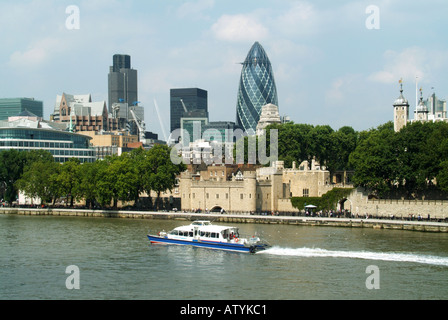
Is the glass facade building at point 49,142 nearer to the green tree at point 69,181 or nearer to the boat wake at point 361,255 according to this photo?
the green tree at point 69,181

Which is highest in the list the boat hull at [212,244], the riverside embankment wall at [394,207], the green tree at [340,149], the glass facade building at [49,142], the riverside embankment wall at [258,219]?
the glass facade building at [49,142]

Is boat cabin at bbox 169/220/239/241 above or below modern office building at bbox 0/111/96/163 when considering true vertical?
below

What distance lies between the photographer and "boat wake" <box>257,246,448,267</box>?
45.1 m

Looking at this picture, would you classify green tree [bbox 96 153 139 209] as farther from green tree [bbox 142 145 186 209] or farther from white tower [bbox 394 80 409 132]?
white tower [bbox 394 80 409 132]

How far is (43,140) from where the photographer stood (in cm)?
13150

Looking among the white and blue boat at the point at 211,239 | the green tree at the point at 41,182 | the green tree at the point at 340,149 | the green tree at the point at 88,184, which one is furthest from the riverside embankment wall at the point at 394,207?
the green tree at the point at 41,182

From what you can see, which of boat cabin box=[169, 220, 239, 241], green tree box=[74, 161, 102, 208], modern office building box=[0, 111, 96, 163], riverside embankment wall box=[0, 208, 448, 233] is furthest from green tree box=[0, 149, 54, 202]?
boat cabin box=[169, 220, 239, 241]

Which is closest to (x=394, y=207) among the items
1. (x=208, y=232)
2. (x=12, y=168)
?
(x=208, y=232)

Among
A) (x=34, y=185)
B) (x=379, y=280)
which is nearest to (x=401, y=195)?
(x=379, y=280)

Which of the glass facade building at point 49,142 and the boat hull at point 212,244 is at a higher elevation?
the glass facade building at point 49,142

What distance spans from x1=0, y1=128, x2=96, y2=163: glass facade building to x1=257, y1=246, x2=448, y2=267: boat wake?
8486 cm

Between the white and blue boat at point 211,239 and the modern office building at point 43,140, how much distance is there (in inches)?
2964

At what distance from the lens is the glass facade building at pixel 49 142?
127m

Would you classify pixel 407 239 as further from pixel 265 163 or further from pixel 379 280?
pixel 265 163
